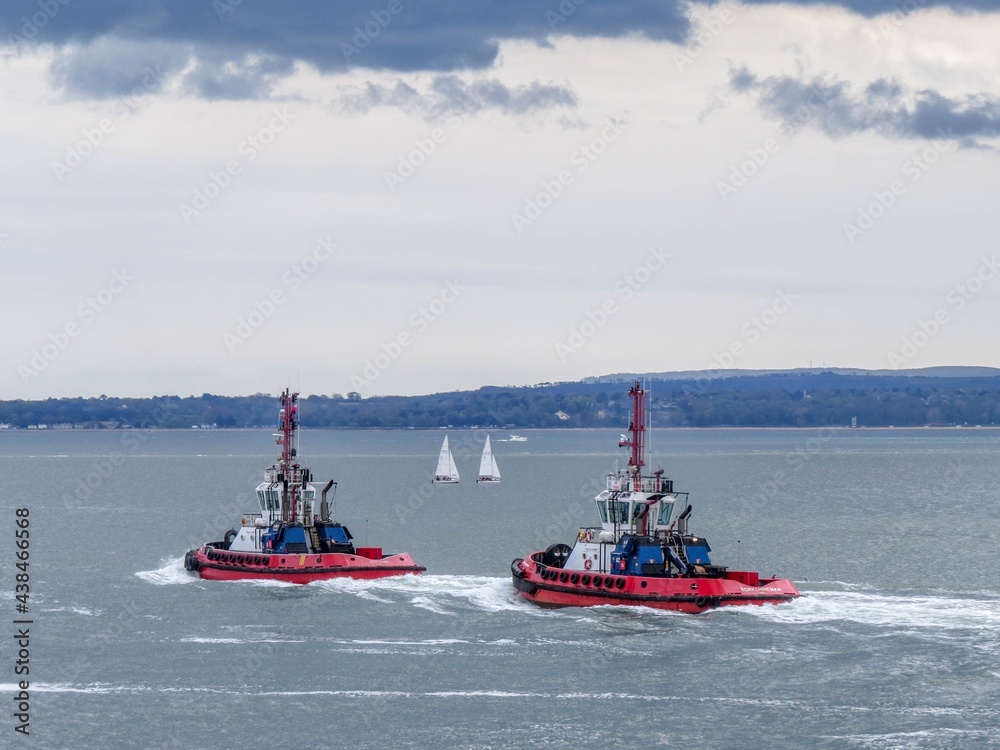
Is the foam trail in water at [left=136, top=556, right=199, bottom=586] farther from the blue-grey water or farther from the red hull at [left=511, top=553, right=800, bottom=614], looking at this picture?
the red hull at [left=511, top=553, right=800, bottom=614]

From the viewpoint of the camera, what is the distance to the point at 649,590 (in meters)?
65.6

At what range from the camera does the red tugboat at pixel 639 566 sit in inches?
2549

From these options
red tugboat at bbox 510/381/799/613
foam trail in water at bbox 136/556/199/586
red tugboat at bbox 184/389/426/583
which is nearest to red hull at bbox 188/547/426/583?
red tugboat at bbox 184/389/426/583

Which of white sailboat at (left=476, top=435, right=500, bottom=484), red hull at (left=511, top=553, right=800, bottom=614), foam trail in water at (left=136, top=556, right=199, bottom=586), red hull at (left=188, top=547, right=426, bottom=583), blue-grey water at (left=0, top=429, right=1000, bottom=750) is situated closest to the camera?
blue-grey water at (left=0, top=429, right=1000, bottom=750)

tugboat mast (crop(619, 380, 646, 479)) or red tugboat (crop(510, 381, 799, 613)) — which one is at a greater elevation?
tugboat mast (crop(619, 380, 646, 479))

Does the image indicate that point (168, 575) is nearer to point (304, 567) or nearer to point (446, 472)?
point (304, 567)

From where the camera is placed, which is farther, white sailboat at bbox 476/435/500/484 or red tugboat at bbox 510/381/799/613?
white sailboat at bbox 476/435/500/484

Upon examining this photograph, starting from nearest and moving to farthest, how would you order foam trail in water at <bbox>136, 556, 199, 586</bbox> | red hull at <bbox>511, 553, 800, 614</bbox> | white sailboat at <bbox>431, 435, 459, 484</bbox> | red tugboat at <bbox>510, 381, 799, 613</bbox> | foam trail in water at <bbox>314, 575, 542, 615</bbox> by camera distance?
red hull at <bbox>511, 553, 800, 614</bbox>, red tugboat at <bbox>510, 381, 799, 613</bbox>, foam trail in water at <bbox>314, 575, 542, 615</bbox>, foam trail in water at <bbox>136, 556, 199, 586</bbox>, white sailboat at <bbox>431, 435, 459, 484</bbox>

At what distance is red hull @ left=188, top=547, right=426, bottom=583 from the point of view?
73.9m

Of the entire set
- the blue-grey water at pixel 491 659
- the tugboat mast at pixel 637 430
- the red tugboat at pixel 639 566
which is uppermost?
the tugboat mast at pixel 637 430

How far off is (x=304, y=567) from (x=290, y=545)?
316 centimetres

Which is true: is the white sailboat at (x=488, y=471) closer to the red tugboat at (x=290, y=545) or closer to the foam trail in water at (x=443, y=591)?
the red tugboat at (x=290, y=545)

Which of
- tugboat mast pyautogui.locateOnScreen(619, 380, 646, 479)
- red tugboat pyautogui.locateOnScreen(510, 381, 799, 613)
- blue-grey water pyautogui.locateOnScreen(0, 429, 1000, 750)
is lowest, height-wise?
blue-grey water pyautogui.locateOnScreen(0, 429, 1000, 750)

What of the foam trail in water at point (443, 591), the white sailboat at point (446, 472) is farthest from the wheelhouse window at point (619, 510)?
the white sailboat at point (446, 472)
